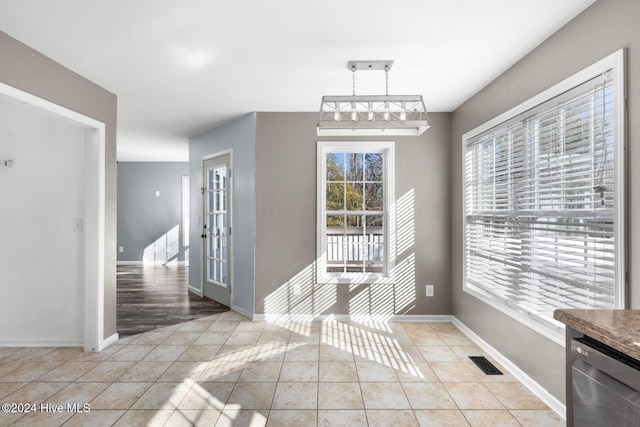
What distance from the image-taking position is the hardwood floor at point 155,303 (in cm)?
378

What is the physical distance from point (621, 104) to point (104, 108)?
153 inches

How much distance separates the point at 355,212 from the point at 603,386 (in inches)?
117

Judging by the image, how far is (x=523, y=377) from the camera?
2434 mm

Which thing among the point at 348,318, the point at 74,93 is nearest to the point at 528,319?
the point at 348,318

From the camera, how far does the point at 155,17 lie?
77.7 inches

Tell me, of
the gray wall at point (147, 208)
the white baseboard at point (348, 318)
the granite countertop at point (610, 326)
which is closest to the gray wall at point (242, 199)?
the white baseboard at point (348, 318)

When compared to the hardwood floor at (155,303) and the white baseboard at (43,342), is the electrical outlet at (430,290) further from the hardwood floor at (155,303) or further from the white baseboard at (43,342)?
the white baseboard at (43,342)

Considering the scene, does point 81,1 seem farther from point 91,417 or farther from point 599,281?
point 599,281

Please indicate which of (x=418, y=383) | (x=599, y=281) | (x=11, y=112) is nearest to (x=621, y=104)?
(x=599, y=281)

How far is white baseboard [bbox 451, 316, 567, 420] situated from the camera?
6.84 feet

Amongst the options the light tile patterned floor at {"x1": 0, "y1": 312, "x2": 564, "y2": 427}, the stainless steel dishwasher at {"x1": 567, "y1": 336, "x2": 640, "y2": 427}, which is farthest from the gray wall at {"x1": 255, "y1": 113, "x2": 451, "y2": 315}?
the stainless steel dishwasher at {"x1": 567, "y1": 336, "x2": 640, "y2": 427}

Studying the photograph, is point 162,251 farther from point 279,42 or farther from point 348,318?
point 279,42

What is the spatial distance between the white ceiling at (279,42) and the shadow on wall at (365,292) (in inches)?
58.6

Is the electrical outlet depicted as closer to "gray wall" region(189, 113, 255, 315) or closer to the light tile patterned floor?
the light tile patterned floor
